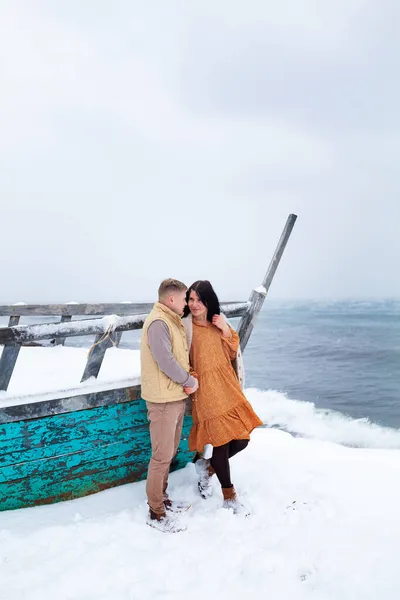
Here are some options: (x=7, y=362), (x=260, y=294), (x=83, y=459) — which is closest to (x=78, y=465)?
(x=83, y=459)

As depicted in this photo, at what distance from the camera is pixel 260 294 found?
434 cm

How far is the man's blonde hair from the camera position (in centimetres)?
325

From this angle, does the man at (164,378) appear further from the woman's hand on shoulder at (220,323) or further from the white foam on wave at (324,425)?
the white foam on wave at (324,425)

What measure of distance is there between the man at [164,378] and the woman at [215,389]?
20 centimetres

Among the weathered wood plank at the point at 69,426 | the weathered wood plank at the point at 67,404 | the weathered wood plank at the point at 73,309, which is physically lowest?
the weathered wood plank at the point at 69,426

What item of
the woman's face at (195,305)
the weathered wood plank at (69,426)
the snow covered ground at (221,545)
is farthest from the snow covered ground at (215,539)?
the woman's face at (195,305)

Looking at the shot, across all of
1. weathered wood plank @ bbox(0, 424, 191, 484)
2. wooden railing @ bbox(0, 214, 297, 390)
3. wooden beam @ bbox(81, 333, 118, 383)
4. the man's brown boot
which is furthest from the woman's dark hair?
the man's brown boot

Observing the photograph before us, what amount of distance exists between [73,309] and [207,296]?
3328 millimetres

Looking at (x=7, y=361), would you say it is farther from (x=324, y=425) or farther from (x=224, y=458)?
(x=324, y=425)

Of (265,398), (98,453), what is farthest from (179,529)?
(265,398)

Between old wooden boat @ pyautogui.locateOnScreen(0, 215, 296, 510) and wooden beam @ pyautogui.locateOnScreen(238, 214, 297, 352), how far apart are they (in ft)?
3.53

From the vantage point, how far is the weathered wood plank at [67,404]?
10.2 feet

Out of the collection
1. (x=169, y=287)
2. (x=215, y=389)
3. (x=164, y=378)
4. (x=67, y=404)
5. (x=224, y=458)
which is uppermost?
(x=169, y=287)

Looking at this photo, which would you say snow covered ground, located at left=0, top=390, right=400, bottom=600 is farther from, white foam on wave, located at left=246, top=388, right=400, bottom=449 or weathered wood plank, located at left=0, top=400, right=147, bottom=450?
white foam on wave, located at left=246, top=388, right=400, bottom=449
